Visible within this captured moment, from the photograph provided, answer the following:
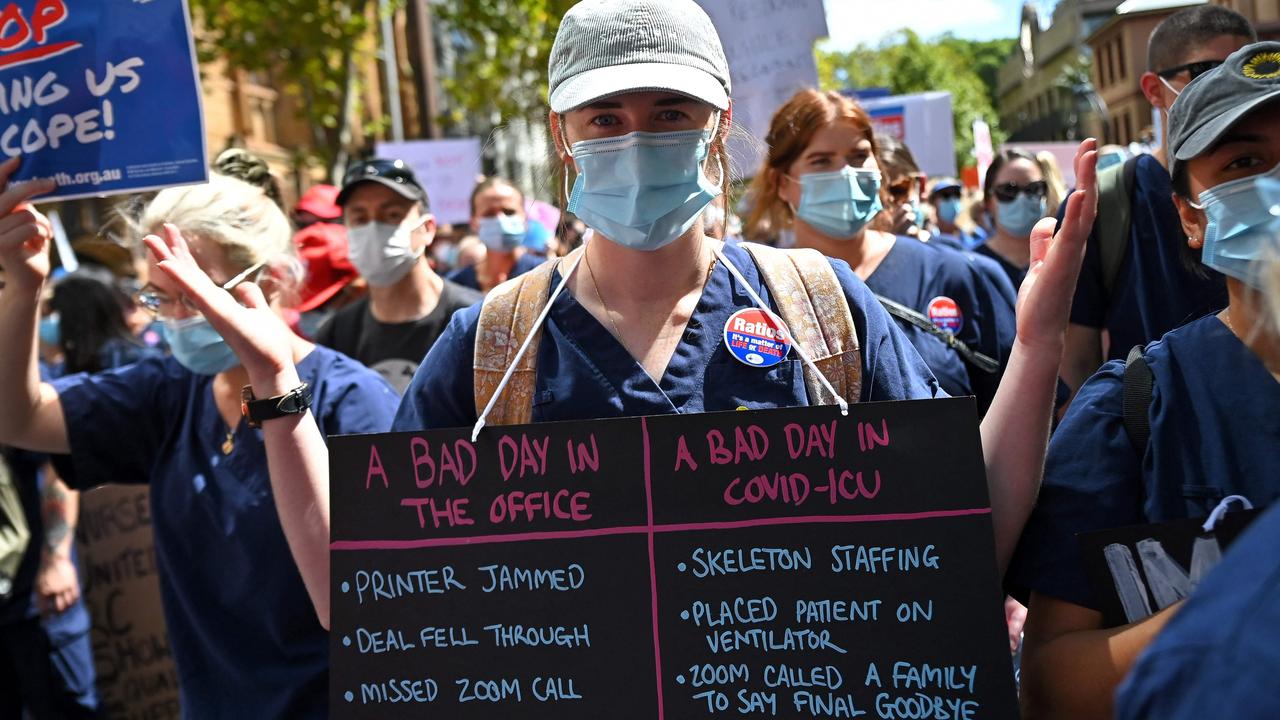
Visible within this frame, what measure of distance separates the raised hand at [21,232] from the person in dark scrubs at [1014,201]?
494 cm

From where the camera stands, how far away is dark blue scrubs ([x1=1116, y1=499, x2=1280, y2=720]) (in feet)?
3.42

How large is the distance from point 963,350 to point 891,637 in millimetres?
2016

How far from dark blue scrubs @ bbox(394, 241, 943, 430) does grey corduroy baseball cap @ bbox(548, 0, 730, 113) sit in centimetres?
35

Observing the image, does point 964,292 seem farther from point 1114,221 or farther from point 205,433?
point 205,433

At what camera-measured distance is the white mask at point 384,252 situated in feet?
16.9

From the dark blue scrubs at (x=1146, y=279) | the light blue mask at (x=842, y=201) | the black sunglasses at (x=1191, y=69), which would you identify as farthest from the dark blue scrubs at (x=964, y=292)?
the black sunglasses at (x=1191, y=69)

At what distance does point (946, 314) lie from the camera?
4016mm

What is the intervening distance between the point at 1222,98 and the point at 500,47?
2137 centimetres

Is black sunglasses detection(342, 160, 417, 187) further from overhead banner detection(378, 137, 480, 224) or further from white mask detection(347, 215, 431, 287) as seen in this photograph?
overhead banner detection(378, 137, 480, 224)

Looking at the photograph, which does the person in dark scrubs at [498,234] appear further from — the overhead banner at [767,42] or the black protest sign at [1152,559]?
the black protest sign at [1152,559]

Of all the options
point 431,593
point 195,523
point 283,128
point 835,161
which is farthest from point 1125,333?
Result: point 283,128

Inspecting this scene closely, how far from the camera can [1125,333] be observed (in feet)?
11.2

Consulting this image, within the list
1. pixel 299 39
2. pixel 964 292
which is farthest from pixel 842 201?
pixel 299 39

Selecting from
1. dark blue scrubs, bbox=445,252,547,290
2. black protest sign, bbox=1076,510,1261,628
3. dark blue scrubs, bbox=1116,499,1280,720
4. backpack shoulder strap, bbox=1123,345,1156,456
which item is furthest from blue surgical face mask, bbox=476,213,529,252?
dark blue scrubs, bbox=1116,499,1280,720
